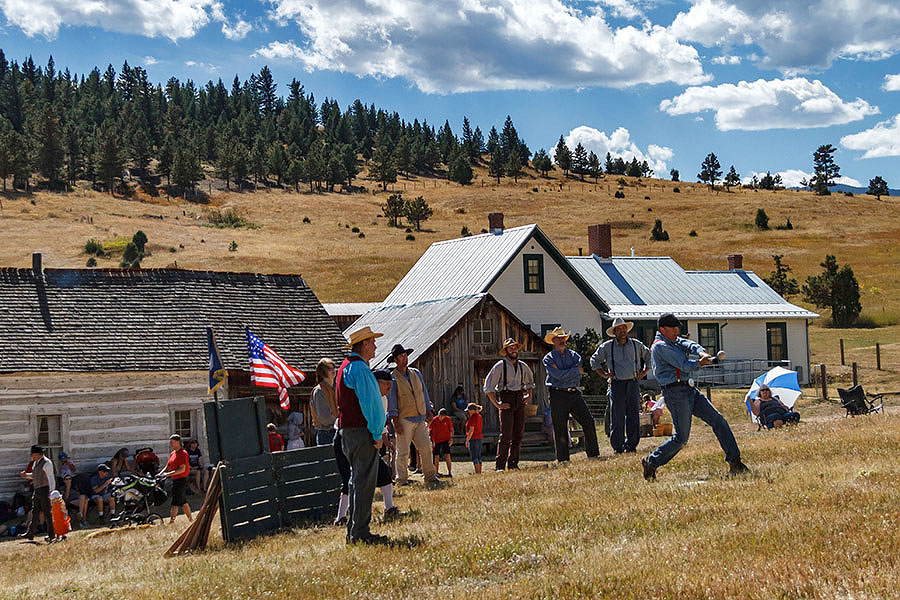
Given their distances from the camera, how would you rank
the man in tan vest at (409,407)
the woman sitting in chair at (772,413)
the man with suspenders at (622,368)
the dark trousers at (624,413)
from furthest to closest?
the woman sitting in chair at (772,413) → the dark trousers at (624,413) → the man with suspenders at (622,368) → the man in tan vest at (409,407)

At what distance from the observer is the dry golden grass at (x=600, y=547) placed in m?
6.14

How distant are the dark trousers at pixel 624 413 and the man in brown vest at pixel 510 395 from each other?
1.41m

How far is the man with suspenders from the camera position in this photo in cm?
1337

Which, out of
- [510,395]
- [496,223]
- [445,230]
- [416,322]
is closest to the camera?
[510,395]

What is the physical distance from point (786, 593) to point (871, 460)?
507 cm

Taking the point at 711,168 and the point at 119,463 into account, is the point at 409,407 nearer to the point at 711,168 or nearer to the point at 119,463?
the point at 119,463

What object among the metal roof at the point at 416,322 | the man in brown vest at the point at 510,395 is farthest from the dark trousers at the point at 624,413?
the metal roof at the point at 416,322

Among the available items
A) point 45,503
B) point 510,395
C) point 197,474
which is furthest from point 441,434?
point 45,503

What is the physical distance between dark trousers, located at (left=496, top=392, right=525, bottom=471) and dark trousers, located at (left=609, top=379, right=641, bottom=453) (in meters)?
1.45

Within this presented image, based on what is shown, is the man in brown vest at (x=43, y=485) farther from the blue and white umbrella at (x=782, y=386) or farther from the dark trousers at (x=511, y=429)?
the blue and white umbrella at (x=782, y=386)

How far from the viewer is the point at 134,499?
17531 mm

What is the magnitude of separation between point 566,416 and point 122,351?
12.1 m

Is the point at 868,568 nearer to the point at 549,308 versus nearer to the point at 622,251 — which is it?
the point at 549,308

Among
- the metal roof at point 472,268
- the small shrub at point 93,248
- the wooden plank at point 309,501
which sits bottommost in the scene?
the wooden plank at point 309,501
